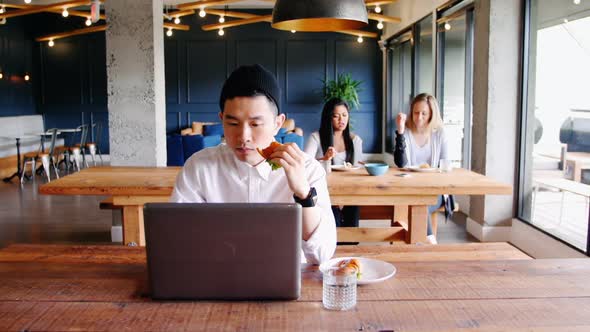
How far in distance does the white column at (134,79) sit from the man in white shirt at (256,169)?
139 inches

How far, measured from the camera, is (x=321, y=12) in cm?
279

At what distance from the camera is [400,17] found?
9.75 m

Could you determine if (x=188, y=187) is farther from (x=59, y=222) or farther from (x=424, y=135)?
(x=59, y=222)

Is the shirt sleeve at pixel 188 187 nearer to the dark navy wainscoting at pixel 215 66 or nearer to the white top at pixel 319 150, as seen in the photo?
the white top at pixel 319 150

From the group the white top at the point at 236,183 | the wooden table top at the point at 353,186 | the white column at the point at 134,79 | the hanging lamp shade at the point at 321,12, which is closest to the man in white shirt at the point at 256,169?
the white top at the point at 236,183

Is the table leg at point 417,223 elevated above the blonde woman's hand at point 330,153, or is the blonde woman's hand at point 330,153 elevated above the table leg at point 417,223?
the blonde woman's hand at point 330,153

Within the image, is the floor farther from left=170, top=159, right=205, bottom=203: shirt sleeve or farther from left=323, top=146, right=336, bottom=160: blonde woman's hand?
left=170, top=159, right=205, bottom=203: shirt sleeve

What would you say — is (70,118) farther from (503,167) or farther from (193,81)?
(503,167)

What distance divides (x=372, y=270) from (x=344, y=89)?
33.5 ft

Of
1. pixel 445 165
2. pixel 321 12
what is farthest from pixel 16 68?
pixel 321 12

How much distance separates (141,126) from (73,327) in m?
4.31

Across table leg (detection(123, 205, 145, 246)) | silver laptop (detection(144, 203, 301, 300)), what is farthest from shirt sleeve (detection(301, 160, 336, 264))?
table leg (detection(123, 205, 145, 246))

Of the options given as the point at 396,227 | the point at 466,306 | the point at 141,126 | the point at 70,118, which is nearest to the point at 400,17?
the point at 141,126

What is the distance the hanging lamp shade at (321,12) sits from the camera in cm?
280
